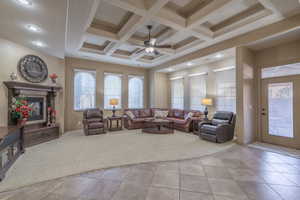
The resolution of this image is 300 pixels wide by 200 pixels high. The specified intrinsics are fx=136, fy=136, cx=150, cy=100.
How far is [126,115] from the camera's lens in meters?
6.57

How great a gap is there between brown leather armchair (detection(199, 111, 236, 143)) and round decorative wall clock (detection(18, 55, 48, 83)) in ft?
18.9

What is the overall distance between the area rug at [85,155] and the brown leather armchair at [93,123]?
921mm

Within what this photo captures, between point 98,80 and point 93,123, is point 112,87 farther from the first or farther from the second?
point 93,123

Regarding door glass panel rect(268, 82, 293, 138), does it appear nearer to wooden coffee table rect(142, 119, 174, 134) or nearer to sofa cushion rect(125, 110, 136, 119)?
wooden coffee table rect(142, 119, 174, 134)

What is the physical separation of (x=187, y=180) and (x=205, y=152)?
144cm

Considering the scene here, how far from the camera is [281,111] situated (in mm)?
4016

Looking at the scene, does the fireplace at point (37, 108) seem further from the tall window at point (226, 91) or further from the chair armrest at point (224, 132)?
the tall window at point (226, 91)

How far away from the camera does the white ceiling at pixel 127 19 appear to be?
2.64 m

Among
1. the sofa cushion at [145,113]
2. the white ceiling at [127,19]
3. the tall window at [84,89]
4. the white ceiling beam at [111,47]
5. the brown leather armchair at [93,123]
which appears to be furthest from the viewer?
the sofa cushion at [145,113]

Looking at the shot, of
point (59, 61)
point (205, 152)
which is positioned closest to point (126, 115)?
point (59, 61)

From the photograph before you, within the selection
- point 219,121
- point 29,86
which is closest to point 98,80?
point 29,86

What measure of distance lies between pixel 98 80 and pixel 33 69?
8.42 ft

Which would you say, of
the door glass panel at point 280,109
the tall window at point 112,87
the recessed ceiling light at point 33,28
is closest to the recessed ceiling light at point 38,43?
the recessed ceiling light at point 33,28

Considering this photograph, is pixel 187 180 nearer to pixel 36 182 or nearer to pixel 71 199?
pixel 71 199
